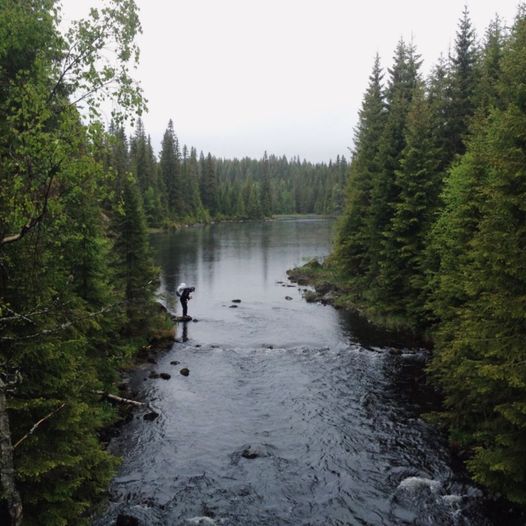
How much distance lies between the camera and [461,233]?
18.1m

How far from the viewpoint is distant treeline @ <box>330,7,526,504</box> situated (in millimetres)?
11055

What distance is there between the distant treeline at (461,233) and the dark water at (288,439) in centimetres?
161

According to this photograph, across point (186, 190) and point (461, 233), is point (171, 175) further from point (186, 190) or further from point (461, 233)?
point (461, 233)

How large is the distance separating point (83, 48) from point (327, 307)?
2834 centimetres

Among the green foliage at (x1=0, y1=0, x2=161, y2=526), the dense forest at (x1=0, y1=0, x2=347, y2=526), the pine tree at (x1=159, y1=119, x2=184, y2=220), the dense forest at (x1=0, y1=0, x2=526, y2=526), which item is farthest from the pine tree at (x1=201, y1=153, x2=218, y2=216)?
the green foliage at (x1=0, y1=0, x2=161, y2=526)

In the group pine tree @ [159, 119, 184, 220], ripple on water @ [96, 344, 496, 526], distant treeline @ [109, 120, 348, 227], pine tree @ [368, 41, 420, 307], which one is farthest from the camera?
pine tree @ [159, 119, 184, 220]

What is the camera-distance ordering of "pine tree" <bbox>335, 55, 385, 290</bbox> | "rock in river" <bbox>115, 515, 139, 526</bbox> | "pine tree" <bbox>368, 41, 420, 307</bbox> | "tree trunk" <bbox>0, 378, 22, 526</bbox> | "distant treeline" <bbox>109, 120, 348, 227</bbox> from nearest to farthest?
"tree trunk" <bbox>0, 378, 22, 526</bbox> < "rock in river" <bbox>115, 515, 139, 526</bbox> < "pine tree" <bbox>368, 41, 420, 307</bbox> < "pine tree" <bbox>335, 55, 385, 290</bbox> < "distant treeline" <bbox>109, 120, 348, 227</bbox>

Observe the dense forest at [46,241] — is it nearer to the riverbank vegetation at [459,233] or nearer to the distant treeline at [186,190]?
the riverbank vegetation at [459,233]

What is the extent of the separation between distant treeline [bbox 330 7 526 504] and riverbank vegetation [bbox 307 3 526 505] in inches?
2.1

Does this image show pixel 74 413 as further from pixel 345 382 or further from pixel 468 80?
pixel 468 80

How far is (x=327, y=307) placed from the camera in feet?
112

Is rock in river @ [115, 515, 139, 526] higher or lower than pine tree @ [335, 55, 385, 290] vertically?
lower

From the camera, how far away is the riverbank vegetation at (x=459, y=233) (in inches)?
436

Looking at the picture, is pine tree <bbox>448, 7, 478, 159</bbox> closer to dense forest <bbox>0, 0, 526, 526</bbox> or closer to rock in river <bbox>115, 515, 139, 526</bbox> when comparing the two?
dense forest <bbox>0, 0, 526, 526</bbox>
